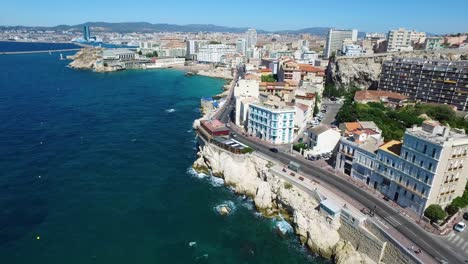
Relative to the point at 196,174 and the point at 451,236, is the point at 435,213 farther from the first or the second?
the point at 196,174

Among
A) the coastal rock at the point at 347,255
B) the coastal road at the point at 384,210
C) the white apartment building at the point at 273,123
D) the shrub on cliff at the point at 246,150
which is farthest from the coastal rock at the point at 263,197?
the white apartment building at the point at 273,123

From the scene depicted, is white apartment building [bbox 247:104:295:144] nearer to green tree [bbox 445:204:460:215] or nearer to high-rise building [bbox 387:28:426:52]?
green tree [bbox 445:204:460:215]

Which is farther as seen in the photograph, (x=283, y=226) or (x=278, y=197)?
(x=278, y=197)

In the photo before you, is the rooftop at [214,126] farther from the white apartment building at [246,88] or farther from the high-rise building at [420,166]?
the high-rise building at [420,166]

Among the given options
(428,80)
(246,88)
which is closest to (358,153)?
(246,88)

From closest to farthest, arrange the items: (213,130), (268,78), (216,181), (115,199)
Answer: (115,199) → (216,181) → (213,130) → (268,78)

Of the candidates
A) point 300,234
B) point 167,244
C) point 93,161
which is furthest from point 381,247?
point 93,161
